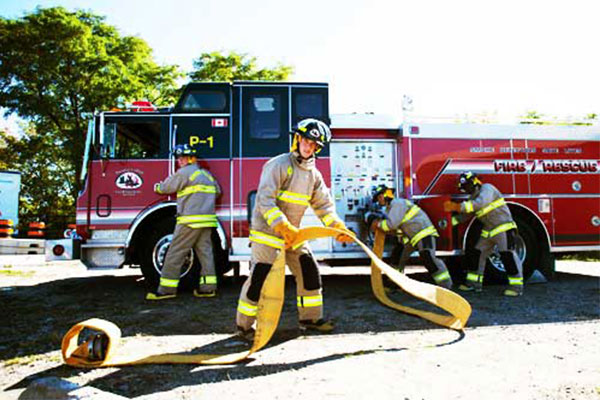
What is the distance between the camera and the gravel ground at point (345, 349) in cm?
273

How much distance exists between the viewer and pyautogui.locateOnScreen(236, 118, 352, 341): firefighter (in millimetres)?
3869

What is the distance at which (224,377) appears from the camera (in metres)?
2.96

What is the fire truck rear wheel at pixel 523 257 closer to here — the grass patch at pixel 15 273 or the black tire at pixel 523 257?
the black tire at pixel 523 257

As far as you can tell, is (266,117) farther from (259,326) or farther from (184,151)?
(259,326)

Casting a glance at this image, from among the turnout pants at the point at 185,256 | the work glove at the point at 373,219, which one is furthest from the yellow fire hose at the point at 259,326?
the turnout pants at the point at 185,256

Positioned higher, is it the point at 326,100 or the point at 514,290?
the point at 326,100

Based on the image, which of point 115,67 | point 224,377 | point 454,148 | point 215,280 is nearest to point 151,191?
point 215,280

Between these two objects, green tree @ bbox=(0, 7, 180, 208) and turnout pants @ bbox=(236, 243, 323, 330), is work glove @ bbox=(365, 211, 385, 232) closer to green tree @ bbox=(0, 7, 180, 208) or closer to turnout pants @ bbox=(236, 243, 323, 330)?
turnout pants @ bbox=(236, 243, 323, 330)

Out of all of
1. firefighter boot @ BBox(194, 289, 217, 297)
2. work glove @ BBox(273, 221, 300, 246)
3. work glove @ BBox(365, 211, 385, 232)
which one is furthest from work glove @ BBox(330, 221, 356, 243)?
firefighter boot @ BBox(194, 289, 217, 297)

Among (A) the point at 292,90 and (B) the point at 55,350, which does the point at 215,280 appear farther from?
(A) the point at 292,90

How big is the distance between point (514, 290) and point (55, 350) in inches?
215

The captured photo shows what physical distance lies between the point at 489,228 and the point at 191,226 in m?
4.14

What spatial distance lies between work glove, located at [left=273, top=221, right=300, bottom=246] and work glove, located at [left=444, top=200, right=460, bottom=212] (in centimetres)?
335

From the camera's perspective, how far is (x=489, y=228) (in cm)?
619
